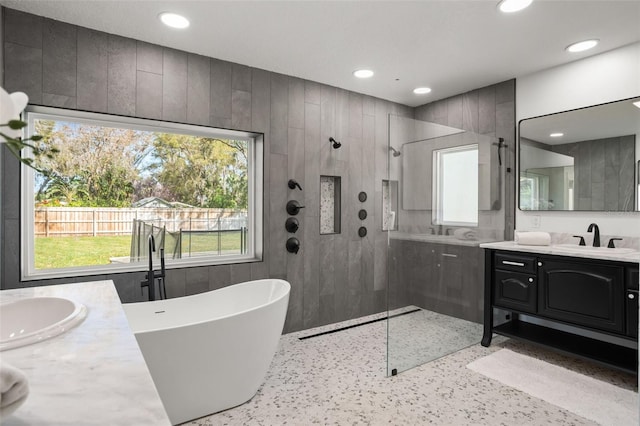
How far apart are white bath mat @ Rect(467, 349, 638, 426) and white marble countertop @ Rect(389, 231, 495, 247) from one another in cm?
97

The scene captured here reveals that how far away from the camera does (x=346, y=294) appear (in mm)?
4035

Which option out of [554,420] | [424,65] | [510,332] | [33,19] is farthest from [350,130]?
[554,420]

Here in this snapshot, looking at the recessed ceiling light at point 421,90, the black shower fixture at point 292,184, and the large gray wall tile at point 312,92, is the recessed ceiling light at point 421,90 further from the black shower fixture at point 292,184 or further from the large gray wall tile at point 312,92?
the black shower fixture at point 292,184

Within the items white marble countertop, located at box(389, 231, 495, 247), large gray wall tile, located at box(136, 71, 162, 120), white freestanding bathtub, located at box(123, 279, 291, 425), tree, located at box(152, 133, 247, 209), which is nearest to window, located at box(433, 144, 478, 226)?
white marble countertop, located at box(389, 231, 495, 247)

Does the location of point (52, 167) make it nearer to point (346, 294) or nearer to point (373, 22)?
point (373, 22)

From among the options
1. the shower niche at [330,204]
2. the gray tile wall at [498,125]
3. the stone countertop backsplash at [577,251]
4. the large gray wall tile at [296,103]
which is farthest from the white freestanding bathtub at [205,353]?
the gray tile wall at [498,125]

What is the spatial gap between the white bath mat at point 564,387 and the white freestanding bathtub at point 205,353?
1691 millimetres

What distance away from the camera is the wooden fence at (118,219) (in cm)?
273

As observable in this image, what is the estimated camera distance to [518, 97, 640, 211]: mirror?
289 centimetres

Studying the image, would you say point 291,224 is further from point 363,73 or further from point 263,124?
point 363,73

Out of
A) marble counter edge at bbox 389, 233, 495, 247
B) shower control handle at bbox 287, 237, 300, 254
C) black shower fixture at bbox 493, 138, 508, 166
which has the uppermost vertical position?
black shower fixture at bbox 493, 138, 508, 166

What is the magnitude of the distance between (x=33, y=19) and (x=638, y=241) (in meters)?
4.62

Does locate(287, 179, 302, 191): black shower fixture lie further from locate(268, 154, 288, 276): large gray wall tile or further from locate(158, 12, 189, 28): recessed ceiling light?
locate(158, 12, 189, 28): recessed ceiling light

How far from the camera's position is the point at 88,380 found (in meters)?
0.85
